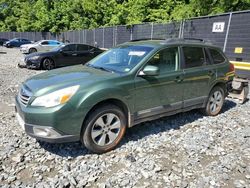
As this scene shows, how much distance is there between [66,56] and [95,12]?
1784cm

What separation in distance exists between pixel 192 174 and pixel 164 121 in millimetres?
1789

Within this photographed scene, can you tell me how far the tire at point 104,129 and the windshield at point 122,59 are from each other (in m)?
0.74

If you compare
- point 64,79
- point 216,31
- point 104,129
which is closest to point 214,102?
point 104,129

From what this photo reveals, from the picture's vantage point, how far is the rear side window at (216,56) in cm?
522

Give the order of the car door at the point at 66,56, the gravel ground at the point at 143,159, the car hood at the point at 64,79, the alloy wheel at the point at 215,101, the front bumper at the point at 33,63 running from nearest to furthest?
the gravel ground at the point at 143,159
the car hood at the point at 64,79
the alloy wheel at the point at 215,101
the front bumper at the point at 33,63
the car door at the point at 66,56

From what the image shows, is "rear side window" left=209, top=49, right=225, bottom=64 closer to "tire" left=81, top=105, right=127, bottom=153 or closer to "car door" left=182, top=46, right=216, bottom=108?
"car door" left=182, top=46, right=216, bottom=108

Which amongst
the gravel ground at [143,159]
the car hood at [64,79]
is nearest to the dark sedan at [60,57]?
the gravel ground at [143,159]

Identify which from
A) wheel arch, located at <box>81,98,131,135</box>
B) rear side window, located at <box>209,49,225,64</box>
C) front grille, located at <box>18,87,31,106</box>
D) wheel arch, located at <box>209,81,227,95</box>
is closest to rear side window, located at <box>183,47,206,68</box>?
rear side window, located at <box>209,49,225,64</box>

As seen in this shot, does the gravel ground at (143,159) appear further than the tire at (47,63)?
No

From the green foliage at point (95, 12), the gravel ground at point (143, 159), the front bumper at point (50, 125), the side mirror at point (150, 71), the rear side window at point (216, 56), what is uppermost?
the green foliage at point (95, 12)

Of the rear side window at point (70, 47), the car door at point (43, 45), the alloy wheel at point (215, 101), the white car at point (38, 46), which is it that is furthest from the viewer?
the car door at point (43, 45)

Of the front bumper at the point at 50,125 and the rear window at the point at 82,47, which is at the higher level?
the rear window at the point at 82,47

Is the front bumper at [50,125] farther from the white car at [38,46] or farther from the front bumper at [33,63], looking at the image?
the white car at [38,46]

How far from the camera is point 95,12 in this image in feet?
91.4
